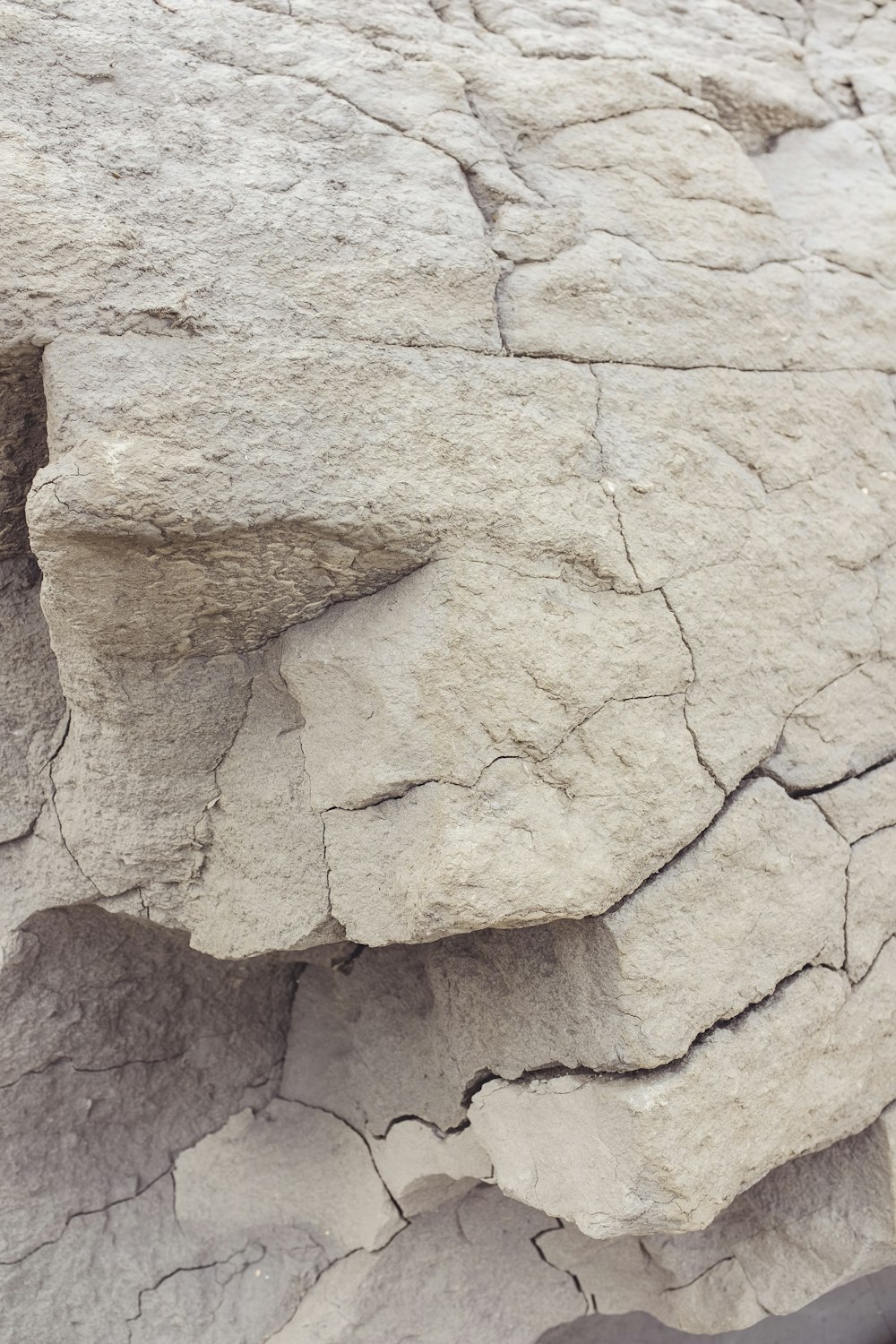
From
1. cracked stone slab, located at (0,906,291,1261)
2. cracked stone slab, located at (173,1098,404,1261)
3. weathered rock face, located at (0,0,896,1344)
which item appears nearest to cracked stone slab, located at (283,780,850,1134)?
weathered rock face, located at (0,0,896,1344)

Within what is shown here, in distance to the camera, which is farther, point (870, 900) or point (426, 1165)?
point (426, 1165)

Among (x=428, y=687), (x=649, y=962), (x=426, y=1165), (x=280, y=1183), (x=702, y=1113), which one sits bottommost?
(x=280, y=1183)

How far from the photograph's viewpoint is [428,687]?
992mm

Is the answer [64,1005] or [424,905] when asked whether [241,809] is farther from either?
[64,1005]

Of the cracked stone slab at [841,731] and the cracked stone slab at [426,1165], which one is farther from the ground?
the cracked stone slab at [841,731]

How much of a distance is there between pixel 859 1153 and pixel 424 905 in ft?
2.37

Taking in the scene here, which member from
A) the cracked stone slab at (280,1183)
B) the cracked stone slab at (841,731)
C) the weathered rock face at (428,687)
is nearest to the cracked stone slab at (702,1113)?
the weathered rock face at (428,687)

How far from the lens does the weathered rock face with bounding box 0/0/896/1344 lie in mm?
989

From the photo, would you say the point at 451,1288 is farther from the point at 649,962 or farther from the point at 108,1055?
the point at 649,962

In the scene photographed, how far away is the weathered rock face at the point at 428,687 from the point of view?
99cm

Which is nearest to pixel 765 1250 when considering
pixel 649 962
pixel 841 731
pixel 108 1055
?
pixel 649 962

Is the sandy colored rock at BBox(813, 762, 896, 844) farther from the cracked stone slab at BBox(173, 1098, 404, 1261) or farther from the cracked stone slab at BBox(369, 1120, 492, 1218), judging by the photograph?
the cracked stone slab at BBox(173, 1098, 404, 1261)

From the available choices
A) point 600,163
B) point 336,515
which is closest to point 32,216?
point 336,515

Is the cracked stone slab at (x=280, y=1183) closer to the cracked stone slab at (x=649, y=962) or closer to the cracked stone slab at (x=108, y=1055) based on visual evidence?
the cracked stone slab at (x=108, y=1055)
